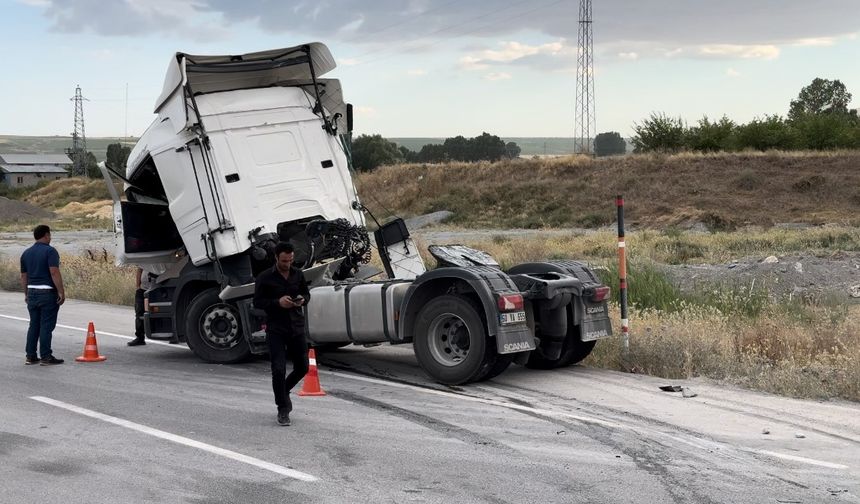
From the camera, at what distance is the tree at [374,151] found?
11311 centimetres

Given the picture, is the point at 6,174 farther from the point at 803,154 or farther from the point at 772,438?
the point at 772,438

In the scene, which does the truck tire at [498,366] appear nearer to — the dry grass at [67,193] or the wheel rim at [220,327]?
the wheel rim at [220,327]

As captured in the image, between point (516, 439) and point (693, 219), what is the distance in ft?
136

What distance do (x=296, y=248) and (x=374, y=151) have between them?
105955 millimetres

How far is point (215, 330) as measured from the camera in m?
12.3

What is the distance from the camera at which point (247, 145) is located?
12055mm

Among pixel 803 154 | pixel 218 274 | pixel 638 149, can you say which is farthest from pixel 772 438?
pixel 638 149

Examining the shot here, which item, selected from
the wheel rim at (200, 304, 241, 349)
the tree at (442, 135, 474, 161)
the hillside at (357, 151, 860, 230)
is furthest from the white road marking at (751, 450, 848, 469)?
the tree at (442, 135, 474, 161)

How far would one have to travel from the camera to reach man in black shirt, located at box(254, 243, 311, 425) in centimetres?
879

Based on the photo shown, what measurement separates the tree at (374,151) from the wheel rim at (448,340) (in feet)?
327

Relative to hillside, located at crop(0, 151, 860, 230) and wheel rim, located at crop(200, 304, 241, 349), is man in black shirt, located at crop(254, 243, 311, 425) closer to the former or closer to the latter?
wheel rim, located at crop(200, 304, 241, 349)

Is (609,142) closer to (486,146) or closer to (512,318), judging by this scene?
(486,146)

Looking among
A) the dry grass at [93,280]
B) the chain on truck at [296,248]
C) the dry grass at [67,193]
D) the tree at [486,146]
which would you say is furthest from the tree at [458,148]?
the chain on truck at [296,248]

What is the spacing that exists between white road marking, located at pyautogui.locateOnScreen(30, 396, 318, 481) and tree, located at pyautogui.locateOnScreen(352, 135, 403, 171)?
329 feet
